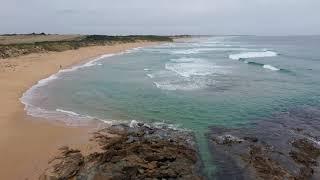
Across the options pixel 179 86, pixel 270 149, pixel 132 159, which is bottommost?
pixel 270 149

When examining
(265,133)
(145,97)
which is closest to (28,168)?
(265,133)

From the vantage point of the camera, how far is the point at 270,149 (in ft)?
55.2

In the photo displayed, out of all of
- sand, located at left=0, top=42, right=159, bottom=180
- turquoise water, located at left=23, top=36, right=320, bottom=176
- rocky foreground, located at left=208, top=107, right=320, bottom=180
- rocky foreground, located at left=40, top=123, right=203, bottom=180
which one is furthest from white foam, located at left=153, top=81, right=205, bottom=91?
rocky foreground, located at left=40, top=123, right=203, bottom=180

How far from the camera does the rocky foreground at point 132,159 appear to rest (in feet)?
43.7

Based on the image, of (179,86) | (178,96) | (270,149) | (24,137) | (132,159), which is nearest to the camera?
(132,159)

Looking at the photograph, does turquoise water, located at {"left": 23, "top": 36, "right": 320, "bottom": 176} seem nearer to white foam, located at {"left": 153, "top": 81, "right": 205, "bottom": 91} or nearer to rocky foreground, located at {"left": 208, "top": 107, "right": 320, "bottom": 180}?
white foam, located at {"left": 153, "top": 81, "right": 205, "bottom": 91}

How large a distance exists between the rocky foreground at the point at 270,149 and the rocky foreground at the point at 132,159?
1.21m

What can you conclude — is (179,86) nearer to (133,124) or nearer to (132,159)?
(133,124)

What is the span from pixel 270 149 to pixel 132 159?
6141 millimetres

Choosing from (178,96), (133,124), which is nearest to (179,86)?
(178,96)

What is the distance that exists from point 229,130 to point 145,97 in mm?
8864

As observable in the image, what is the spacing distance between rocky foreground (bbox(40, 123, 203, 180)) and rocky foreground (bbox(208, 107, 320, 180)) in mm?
1209

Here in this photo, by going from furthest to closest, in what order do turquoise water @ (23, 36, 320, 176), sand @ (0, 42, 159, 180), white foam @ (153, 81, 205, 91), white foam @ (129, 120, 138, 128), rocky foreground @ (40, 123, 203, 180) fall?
white foam @ (153, 81, 205, 91) < turquoise water @ (23, 36, 320, 176) < white foam @ (129, 120, 138, 128) < sand @ (0, 42, 159, 180) < rocky foreground @ (40, 123, 203, 180)

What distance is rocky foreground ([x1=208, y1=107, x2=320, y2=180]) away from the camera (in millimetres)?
14289
